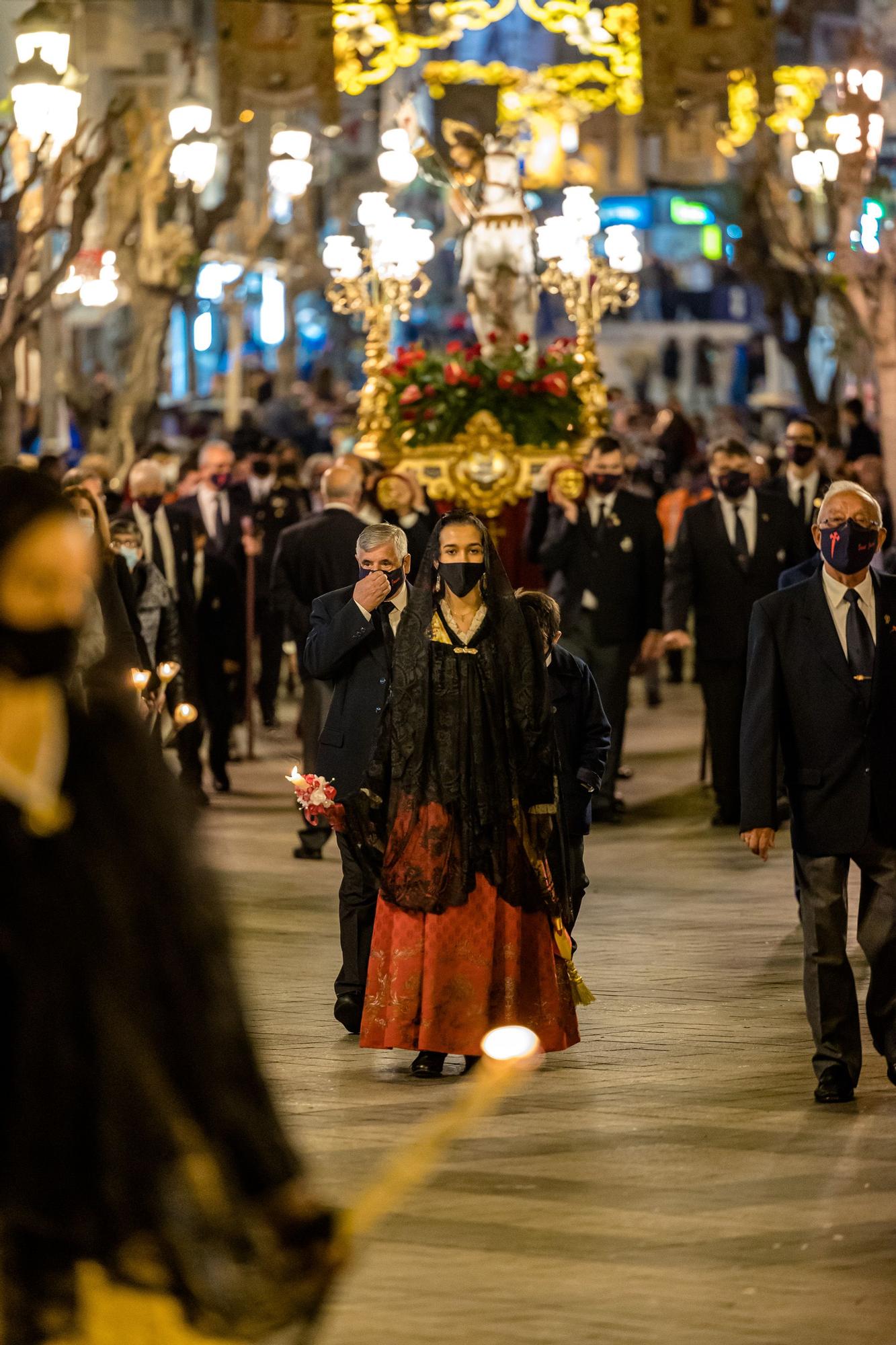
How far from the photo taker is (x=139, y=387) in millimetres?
27891

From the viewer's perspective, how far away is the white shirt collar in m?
8.07

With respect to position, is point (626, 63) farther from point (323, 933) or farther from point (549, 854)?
point (549, 854)

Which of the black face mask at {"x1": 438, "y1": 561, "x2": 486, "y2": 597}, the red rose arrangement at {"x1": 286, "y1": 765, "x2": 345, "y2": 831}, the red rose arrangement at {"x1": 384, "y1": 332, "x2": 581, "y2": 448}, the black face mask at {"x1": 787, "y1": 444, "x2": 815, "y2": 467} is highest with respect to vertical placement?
the red rose arrangement at {"x1": 384, "y1": 332, "x2": 581, "y2": 448}

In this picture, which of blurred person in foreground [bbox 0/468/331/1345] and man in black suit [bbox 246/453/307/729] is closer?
blurred person in foreground [bbox 0/468/331/1345]

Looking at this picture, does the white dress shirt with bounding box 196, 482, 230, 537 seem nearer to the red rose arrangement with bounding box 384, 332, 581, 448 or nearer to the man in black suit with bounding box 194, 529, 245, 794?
the man in black suit with bounding box 194, 529, 245, 794

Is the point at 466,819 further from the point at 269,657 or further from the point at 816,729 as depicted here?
the point at 269,657

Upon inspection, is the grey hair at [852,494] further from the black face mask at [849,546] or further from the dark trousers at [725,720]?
the dark trousers at [725,720]

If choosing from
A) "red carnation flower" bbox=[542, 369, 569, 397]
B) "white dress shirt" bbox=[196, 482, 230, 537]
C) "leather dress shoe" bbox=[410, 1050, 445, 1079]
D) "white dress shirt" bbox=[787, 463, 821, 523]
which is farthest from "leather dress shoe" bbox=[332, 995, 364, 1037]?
"red carnation flower" bbox=[542, 369, 569, 397]

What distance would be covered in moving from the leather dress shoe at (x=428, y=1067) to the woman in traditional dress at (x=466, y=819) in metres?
0.13

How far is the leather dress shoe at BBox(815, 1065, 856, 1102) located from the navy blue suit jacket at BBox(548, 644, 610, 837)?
5.25 ft

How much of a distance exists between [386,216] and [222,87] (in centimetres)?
176

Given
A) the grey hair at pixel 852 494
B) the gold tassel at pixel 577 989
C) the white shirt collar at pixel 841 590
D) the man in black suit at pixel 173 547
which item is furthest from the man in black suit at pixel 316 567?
the white shirt collar at pixel 841 590

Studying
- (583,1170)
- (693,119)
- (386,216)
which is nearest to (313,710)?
(583,1170)

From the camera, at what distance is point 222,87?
1970 centimetres
